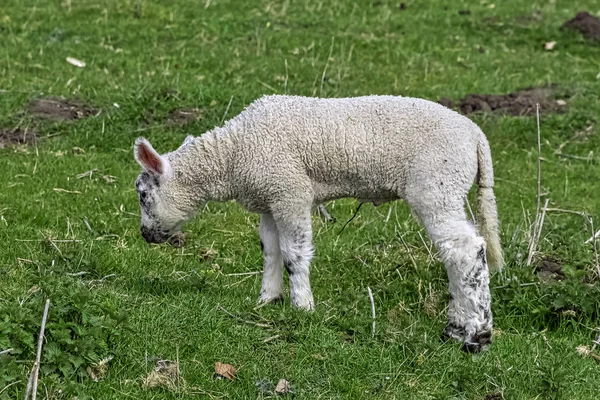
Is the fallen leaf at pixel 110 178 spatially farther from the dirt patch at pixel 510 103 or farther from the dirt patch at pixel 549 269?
the dirt patch at pixel 510 103

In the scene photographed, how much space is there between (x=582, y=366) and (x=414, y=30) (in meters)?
8.78

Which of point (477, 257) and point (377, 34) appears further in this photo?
point (377, 34)

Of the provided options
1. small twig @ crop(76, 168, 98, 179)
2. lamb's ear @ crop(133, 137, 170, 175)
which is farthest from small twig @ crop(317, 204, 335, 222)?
small twig @ crop(76, 168, 98, 179)

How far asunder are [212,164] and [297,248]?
0.80 metres

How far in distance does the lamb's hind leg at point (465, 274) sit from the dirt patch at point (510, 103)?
17.8 feet

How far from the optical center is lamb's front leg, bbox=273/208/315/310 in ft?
21.3

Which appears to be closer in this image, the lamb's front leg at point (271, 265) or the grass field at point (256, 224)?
the grass field at point (256, 224)

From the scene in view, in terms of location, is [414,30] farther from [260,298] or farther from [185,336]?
[185,336]

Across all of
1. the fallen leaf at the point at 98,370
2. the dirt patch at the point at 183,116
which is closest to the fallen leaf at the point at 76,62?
Answer: the dirt patch at the point at 183,116

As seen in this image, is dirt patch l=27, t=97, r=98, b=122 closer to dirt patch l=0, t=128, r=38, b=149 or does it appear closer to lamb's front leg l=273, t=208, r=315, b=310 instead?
dirt patch l=0, t=128, r=38, b=149

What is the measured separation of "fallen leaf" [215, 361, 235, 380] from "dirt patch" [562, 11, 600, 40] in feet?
34.9

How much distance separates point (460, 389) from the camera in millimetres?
5762

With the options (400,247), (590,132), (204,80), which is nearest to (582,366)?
(400,247)

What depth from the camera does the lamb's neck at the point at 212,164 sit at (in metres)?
6.66
